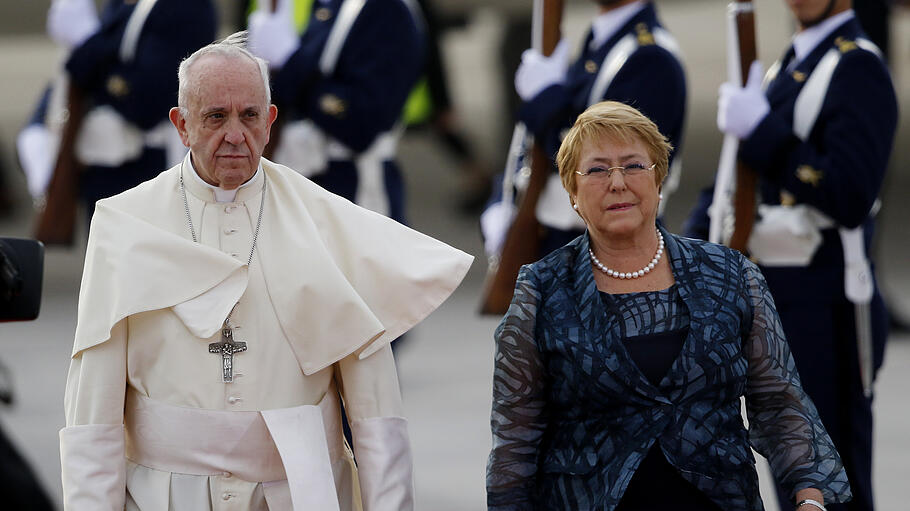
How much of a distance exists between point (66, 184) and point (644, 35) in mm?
2346

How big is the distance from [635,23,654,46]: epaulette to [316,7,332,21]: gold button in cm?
127

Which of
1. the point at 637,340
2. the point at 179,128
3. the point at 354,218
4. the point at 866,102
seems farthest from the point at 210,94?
the point at 866,102

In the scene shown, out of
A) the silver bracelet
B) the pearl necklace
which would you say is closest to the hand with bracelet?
the silver bracelet

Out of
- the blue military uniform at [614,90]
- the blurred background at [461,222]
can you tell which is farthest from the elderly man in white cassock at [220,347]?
the blue military uniform at [614,90]

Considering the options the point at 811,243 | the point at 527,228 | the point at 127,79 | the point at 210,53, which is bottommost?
the point at 811,243

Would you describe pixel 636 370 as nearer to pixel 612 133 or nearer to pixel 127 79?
pixel 612 133

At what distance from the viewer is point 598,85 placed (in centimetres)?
472

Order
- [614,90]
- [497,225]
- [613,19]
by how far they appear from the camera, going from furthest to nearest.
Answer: [497,225] < [613,19] < [614,90]

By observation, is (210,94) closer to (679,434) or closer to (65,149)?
(679,434)

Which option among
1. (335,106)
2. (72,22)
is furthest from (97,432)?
(72,22)

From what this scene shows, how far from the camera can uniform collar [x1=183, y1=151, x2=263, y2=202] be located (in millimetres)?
3025

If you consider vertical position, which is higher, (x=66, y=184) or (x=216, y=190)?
(x=66, y=184)

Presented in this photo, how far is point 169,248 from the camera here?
2953 mm

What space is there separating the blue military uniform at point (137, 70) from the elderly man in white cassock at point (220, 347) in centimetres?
284
